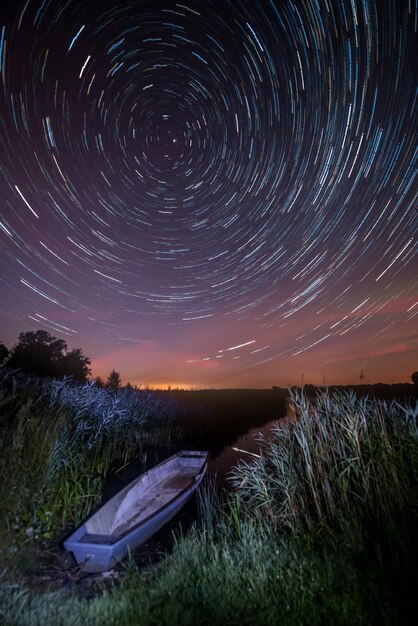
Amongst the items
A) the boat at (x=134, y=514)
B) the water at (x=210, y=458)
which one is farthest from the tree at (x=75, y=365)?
the boat at (x=134, y=514)

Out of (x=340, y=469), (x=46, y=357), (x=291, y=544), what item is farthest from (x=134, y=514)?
(x=46, y=357)

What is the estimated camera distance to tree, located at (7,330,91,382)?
3775 cm

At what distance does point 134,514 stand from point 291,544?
5.84 metres

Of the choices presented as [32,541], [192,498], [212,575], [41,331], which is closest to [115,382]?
[41,331]

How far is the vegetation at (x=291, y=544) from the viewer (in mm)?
4117

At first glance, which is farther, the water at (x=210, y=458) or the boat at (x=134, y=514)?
the water at (x=210, y=458)

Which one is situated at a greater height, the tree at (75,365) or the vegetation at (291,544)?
the tree at (75,365)

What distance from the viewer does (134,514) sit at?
400 inches

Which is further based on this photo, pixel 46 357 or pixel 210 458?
pixel 46 357

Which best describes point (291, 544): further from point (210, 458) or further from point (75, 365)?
point (75, 365)

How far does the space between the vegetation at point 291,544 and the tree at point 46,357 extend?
3140 centimetres

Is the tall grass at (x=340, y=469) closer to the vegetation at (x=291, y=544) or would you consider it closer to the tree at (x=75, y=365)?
the vegetation at (x=291, y=544)

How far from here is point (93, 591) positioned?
5777 mm

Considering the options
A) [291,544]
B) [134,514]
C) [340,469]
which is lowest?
[134,514]
